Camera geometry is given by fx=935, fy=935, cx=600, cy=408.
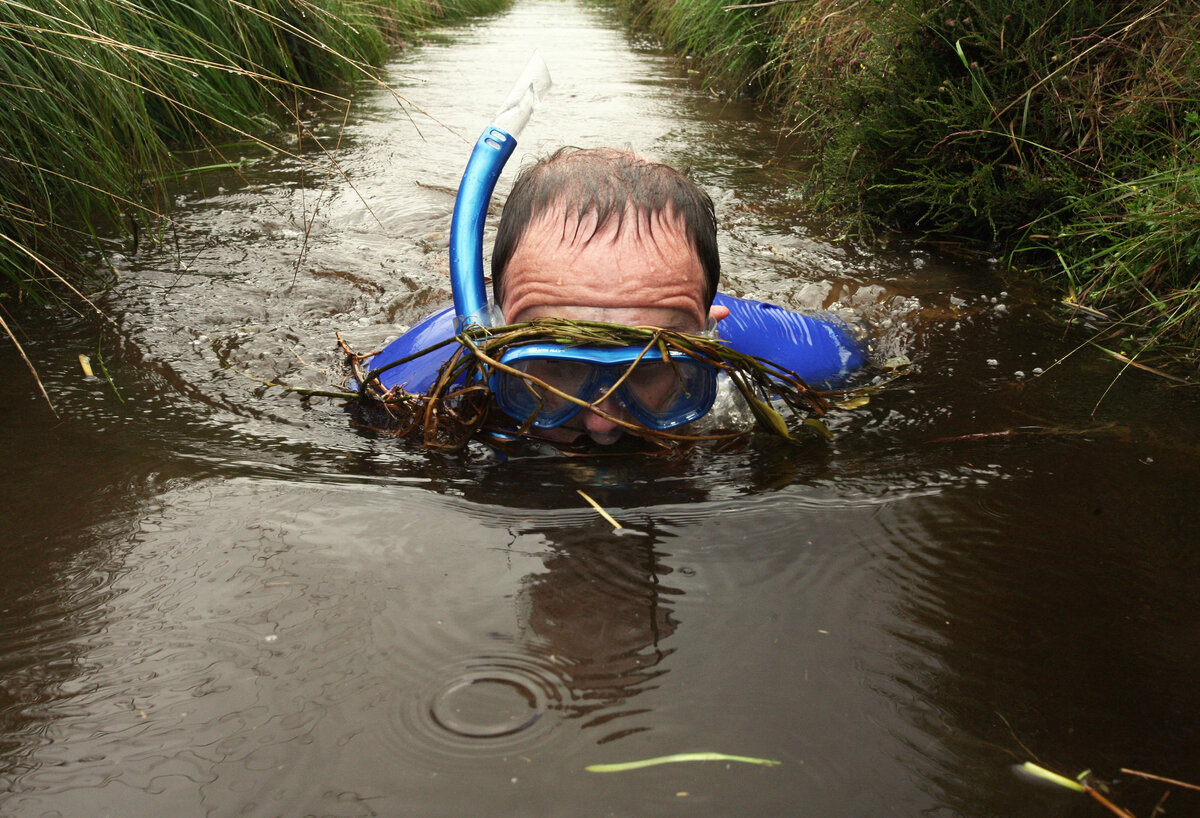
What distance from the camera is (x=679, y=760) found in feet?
4.39

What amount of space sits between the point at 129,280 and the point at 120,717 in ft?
9.62

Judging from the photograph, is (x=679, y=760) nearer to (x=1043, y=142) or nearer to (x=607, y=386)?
(x=607, y=386)

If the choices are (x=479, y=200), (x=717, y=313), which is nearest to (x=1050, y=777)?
(x=717, y=313)

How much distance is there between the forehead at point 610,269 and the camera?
2.50 metres

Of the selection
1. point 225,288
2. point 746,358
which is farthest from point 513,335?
point 225,288

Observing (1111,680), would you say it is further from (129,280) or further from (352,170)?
(352,170)

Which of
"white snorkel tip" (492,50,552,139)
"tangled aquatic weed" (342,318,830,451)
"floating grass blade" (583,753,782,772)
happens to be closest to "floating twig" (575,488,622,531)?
"tangled aquatic weed" (342,318,830,451)

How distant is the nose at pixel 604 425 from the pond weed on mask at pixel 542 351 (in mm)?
41

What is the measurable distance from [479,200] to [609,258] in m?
0.72

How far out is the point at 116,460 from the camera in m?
2.36

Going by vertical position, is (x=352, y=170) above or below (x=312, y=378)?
above

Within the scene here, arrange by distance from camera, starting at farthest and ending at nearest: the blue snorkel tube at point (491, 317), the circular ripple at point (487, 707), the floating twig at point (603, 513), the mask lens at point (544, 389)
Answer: the blue snorkel tube at point (491, 317) → the mask lens at point (544, 389) → the floating twig at point (603, 513) → the circular ripple at point (487, 707)

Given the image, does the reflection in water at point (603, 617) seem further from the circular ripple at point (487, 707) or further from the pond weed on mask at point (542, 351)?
the pond weed on mask at point (542, 351)

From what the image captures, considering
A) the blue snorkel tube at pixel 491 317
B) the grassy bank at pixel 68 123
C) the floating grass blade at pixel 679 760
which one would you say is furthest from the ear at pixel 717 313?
the floating grass blade at pixel 679 760
